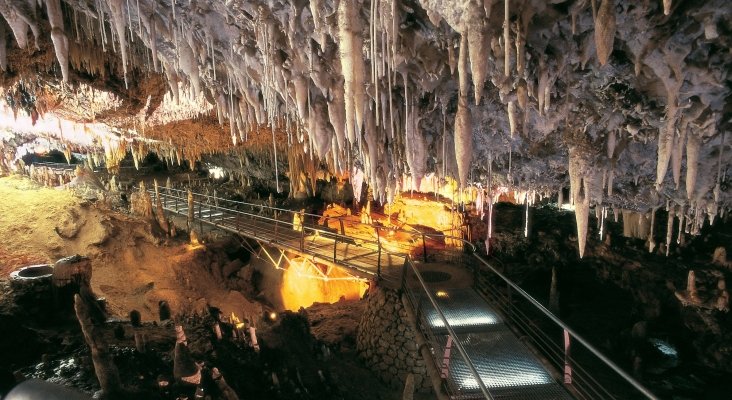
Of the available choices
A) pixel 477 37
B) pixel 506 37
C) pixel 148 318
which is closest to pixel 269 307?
pixel 148 318

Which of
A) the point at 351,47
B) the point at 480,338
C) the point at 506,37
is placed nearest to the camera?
the point at 506,37

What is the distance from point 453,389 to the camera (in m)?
4.76

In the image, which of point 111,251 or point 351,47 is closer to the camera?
point 351,47

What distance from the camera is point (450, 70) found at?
14.4 feet

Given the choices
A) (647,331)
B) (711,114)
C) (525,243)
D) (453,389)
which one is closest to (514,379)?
(453,389)

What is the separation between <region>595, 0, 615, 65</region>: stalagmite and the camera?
2.59 m

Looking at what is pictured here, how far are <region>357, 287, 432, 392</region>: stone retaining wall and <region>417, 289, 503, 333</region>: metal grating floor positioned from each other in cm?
87

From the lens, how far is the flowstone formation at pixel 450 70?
3.05m

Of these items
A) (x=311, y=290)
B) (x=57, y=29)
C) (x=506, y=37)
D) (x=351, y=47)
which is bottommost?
(x=311, y=290)

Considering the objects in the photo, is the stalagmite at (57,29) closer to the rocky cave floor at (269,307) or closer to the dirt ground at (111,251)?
the rocky cave floor at (269,307)

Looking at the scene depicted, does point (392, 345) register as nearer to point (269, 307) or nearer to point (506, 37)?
point (269, 307)

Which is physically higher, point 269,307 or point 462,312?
point 462,312

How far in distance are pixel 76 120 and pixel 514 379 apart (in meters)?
11.7

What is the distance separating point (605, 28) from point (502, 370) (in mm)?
4194
